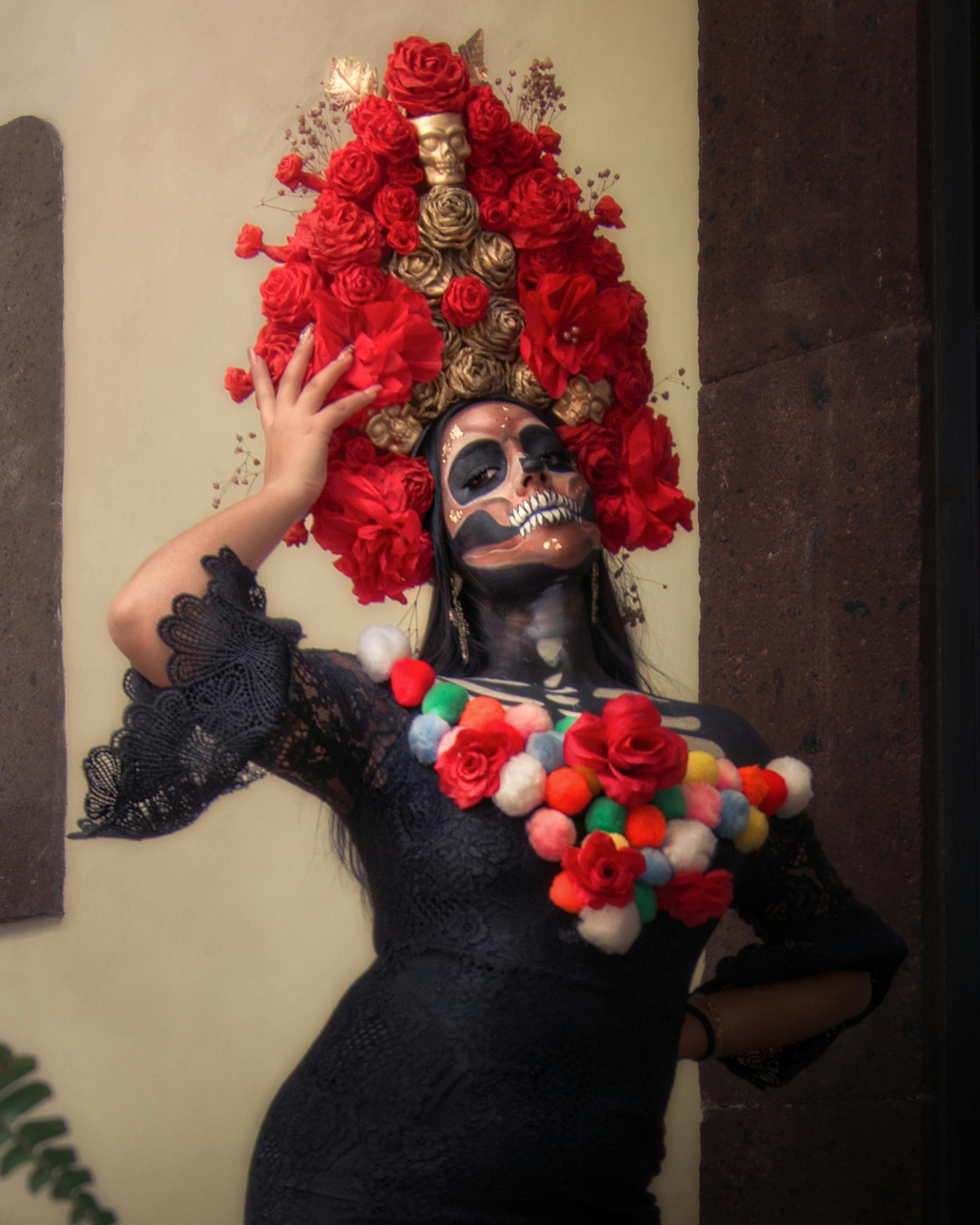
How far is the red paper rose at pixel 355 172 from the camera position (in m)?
1.71

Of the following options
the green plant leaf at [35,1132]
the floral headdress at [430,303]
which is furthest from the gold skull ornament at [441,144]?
the green plant leaf at [35,1132]

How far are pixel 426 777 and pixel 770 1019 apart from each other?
0.57 metres

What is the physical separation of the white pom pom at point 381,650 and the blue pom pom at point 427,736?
0.08 metres

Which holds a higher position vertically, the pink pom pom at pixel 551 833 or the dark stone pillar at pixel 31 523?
the dark stone pillar at pixel 31 523

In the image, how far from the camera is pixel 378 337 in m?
1.66

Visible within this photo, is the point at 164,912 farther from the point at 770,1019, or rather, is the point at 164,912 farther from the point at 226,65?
the point at 226,65

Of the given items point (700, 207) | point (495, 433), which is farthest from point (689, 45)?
point (495, 433)

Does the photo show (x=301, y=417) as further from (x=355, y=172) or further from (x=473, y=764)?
(x=473, y=764)

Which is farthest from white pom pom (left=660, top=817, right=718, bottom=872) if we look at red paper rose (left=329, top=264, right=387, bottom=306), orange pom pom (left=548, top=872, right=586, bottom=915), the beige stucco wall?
the beige stucco wall

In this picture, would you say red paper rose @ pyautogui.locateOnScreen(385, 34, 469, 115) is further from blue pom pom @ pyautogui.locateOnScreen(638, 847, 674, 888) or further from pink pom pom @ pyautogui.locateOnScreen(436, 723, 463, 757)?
blue pom pom @ pyautogui.locateOnScreen(638, 847, 674, 888)

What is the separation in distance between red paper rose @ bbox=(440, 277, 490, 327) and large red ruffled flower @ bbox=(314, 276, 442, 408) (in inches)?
1.9

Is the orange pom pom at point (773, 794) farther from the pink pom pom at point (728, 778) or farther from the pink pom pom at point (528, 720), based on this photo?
the pink pom pom at point (528, 720)

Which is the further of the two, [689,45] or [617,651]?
[689,45]

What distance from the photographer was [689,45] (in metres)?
2.67
